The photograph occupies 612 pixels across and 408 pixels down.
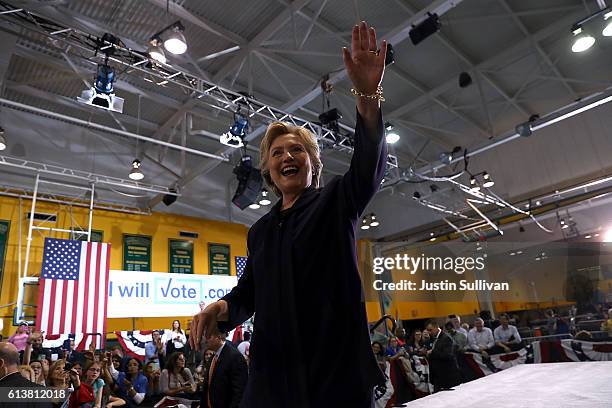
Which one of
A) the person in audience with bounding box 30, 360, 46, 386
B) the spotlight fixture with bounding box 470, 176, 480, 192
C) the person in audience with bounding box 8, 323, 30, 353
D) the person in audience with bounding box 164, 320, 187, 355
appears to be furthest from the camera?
the spotlight fixture with bounding box 470, 176, 480, 192

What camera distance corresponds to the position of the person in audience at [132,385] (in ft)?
18.6

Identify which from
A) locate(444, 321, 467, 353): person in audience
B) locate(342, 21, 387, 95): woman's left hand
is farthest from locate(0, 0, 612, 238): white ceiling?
locate(342, 21, 387, 95): woman's left hand

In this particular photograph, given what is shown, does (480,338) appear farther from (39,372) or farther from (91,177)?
(91,177)

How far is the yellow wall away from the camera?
10.1 meters

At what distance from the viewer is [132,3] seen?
7.36 m

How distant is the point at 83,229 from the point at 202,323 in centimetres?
1186

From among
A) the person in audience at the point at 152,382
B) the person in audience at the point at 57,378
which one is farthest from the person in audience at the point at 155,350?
the person in audience at the point at 57,378

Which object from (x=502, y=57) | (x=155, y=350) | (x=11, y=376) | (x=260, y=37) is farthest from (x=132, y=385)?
(x=502, y=57)

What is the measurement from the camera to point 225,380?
10.7ft

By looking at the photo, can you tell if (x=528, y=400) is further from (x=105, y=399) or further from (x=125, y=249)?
(x=125, y=249)

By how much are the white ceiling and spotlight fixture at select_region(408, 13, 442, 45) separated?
611mm

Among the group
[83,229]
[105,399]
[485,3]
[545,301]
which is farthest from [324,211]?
[545,301]

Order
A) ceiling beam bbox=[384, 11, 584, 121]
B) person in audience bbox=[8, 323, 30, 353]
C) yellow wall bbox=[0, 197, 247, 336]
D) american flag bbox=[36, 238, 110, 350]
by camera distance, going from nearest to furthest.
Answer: person in audience bbox=[8, 323, 30, 353] < american flag bbox=[36, 238, 110, 350] < ceiling beam bbox=[384, 11, 584, 121] < yellow wall bbox=[0, 197, 247, 336]

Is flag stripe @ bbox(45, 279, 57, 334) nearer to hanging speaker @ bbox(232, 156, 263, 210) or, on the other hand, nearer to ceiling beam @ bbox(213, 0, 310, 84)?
hanging speaker @ bbox(232, 156, 263, 210)
